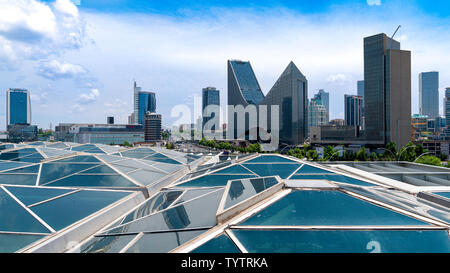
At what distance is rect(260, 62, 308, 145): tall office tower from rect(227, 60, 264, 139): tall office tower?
110 feet

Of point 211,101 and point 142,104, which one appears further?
point 142,104

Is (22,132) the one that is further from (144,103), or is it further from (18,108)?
(144,103)

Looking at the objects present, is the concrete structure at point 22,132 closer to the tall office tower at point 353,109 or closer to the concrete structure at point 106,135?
the concrete structure at point 106,135

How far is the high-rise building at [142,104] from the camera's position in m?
178

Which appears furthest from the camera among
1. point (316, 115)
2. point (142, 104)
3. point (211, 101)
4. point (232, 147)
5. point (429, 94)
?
point (142, 104)

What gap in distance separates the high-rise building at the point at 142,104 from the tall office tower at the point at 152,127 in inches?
2981

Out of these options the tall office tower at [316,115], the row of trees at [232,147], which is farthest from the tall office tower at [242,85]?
Answer: the tall office tower at [316,115]

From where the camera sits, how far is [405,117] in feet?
169

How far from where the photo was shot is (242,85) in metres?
107

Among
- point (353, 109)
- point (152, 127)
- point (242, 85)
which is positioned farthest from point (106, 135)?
point (353, 109)

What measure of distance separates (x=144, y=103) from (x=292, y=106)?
477 ft

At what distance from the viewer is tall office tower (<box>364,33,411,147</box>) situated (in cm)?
5103
